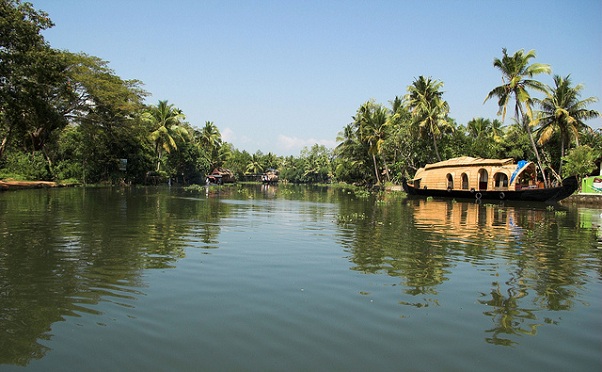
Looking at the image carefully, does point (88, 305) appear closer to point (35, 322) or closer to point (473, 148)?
point (35, 322)

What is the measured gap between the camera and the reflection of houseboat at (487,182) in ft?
98.6

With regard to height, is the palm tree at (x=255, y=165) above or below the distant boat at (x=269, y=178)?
above

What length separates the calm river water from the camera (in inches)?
167

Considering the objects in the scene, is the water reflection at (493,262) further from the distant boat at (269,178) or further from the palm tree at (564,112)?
the distant boat at (269,178)

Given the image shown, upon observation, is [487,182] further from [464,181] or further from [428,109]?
[428,109]

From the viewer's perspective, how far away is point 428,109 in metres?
42.8

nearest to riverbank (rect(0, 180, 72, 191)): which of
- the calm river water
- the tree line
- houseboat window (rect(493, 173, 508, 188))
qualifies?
the tree line

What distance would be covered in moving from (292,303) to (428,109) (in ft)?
131

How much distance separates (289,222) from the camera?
15898 millimetres

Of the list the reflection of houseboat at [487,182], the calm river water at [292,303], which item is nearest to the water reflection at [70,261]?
the calm river water at [292,303]

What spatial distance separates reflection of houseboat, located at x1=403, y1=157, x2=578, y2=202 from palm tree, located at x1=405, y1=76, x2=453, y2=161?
4.77 metres

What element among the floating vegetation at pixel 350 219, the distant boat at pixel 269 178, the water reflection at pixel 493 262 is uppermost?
the distant boat at pixel 269 178

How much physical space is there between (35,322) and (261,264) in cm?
409

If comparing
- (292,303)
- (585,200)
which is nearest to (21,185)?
(292,303)
